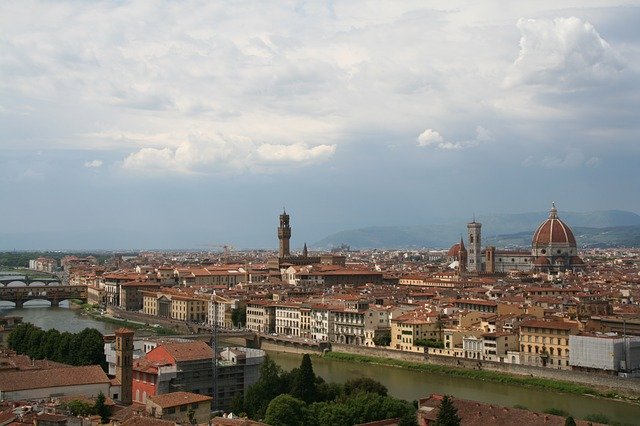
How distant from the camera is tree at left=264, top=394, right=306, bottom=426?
18062 mm

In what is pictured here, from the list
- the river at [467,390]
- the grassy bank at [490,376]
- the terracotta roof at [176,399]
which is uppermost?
the terracotta roof at [176,399]

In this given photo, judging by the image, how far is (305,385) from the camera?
21.1 meters

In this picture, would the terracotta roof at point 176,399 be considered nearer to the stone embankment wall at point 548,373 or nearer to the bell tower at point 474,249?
the stone embankment wall at point 548,373

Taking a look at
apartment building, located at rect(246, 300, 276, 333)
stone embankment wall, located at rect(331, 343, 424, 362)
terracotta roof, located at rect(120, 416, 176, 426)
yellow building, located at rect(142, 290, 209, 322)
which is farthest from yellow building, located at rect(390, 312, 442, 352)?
terracotta roof, located at rect(120, 416, 176, 426)

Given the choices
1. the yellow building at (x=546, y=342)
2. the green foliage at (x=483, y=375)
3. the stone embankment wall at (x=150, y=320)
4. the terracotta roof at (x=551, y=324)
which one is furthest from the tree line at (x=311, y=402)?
the stone embankment wall at (x=150, y=320)

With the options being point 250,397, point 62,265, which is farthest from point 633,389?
point 62,265

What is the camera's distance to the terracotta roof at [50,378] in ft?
63.1

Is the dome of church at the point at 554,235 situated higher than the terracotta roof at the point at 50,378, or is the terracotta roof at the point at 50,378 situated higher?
the dome of church at the point at 554,235

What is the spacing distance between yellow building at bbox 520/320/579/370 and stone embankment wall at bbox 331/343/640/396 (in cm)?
91

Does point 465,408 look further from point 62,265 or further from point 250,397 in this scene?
point 62,265

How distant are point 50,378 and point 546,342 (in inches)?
655

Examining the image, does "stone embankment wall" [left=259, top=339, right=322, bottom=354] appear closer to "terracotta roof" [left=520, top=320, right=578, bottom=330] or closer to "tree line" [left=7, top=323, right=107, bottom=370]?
"terracotta roof" [left=520, top=320, right=578, bottom=330]

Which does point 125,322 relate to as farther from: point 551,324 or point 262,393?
point 262,393

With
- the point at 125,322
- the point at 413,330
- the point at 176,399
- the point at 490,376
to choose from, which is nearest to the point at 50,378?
the point at 176,399
